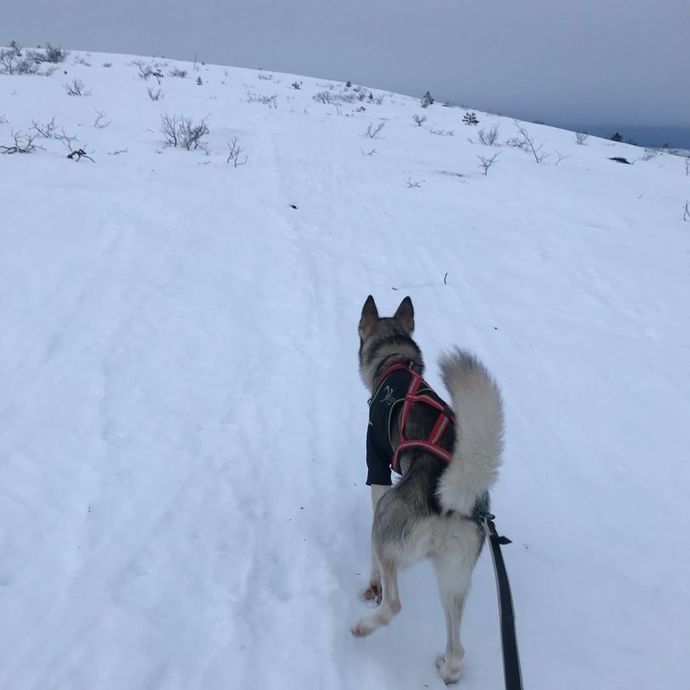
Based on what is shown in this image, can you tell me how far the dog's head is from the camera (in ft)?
11.0

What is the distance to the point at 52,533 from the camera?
278cm

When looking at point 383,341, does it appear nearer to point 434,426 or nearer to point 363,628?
point 434,426

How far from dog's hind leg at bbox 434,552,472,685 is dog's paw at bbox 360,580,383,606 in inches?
18.5

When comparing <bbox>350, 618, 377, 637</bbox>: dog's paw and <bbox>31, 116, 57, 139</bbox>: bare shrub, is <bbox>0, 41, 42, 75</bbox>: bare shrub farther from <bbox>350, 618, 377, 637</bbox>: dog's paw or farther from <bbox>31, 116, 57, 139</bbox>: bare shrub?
<bbox>350, 618, 377, 637</bbox>: dog's paw

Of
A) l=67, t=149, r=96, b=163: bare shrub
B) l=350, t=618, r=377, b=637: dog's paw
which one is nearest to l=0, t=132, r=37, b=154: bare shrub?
l=67, t=149, r=96, b=163: bare shrub

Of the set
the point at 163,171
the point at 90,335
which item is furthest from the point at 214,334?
the point at 163,171

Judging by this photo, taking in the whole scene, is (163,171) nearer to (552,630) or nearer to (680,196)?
(552,630)

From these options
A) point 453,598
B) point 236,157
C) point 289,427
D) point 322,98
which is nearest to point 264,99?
point 322,98

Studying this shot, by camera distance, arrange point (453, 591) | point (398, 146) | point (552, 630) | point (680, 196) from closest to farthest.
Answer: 1. point (453, 591)
2. point (552, 630)
3. point (680, 196)
4. point (398, 146)

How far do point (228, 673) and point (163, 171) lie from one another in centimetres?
848

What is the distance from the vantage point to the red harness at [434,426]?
2.29 metres

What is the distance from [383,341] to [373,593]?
5.20ft

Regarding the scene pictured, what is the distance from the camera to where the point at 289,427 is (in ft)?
12.7

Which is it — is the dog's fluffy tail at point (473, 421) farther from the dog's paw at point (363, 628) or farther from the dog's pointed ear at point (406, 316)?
the dog's pointed ear at point (406, 316)
